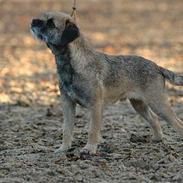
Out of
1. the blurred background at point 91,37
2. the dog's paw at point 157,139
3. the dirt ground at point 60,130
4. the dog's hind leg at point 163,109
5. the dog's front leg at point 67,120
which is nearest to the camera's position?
the dirt ground at point 60,130

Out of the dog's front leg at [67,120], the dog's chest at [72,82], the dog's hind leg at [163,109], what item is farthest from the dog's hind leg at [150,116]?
the dog's chest at [72,82]

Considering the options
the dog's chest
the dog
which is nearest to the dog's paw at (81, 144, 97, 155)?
the dog

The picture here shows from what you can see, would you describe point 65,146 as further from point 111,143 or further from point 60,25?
point 60,25

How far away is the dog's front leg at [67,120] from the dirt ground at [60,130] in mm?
137

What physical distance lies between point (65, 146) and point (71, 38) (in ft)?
4.94

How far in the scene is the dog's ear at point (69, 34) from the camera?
9.13 m

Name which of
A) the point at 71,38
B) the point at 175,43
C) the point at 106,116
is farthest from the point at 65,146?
the point at 175,43

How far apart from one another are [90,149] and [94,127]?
29 cm

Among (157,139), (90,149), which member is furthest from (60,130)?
(90,149)

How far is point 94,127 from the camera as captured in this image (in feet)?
30.5

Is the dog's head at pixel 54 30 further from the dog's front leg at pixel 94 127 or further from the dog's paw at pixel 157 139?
the dog's paw at pixel 157 139

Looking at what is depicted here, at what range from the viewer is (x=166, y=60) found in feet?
69.9

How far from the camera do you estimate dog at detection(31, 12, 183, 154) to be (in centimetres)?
918

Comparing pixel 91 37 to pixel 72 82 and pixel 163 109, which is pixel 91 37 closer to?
pixel 163 109
